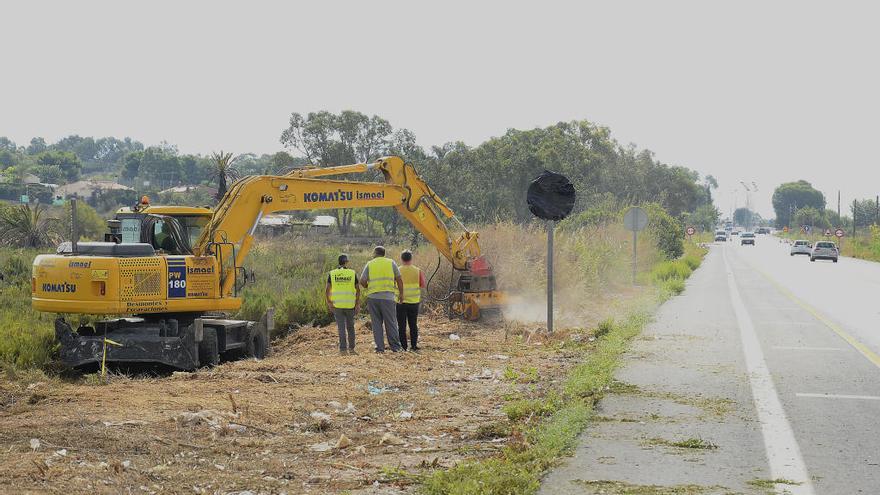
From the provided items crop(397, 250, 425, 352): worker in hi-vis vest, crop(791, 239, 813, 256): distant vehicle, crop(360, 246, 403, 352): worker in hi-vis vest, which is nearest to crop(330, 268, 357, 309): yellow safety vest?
crop(360, 246, 403, 352): worker in hi-vis vest

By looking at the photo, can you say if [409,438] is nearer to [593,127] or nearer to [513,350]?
[513,350]

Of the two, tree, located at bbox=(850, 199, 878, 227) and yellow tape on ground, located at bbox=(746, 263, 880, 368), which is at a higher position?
tree, located at bbox=(850, 199, 878, 227)

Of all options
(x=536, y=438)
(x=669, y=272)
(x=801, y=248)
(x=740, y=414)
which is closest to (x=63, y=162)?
Result: (x=801, y=248)

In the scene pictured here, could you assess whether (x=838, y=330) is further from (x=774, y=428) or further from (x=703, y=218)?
(x=703, y=218)

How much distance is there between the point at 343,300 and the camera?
15.8 meters

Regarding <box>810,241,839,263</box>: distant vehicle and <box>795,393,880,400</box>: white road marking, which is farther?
<box>810,241,839,263</box>: distant vehicle

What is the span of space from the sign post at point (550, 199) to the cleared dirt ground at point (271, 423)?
9.59 feet

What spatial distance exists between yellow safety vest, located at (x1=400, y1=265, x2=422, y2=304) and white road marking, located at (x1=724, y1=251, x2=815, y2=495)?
5195mm

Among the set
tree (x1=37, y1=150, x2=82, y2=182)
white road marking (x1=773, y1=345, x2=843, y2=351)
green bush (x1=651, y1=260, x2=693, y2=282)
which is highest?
tree (x1=37, y1=150, x2=82, y2=182)

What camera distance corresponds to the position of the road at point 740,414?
737cm

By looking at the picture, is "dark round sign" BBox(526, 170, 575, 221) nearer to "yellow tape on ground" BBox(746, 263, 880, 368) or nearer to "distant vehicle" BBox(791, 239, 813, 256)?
"yellow tape on ground" BBox(746, 263, 880, 368)

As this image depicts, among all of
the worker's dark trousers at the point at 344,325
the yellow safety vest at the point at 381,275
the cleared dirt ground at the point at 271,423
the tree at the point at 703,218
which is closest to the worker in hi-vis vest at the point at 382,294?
the yellow safety vest at the point at 381,275

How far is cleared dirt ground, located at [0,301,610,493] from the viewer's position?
742cm

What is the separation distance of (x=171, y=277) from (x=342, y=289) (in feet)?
9.11
